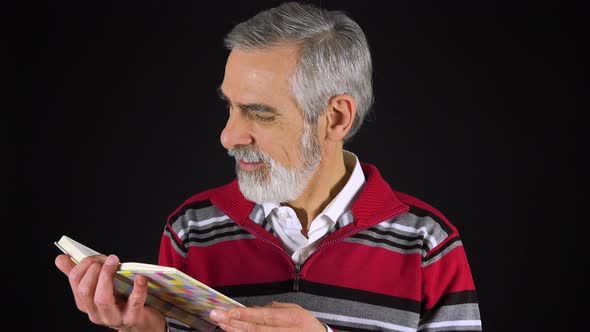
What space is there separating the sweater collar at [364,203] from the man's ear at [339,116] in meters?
0.16

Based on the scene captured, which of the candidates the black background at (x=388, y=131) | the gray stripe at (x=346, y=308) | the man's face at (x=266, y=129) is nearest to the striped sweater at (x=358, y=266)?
the gray stripe at (x=346, y=308)

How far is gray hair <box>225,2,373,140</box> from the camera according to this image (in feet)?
6.07

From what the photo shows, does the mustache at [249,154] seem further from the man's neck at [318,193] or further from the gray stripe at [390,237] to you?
the gray stripe at [390,237]

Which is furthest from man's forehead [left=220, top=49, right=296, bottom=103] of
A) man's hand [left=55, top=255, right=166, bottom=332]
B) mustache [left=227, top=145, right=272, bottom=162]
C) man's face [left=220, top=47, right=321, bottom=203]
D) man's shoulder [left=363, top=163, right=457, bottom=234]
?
man's hand [left=55, top=255, right=166, bottom=332]

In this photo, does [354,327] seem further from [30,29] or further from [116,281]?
[30,29]

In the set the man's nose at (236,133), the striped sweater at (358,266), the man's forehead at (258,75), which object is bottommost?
the striped sweater at (358,266)

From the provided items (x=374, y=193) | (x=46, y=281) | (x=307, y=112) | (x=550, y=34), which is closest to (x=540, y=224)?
(x=550, y=34)

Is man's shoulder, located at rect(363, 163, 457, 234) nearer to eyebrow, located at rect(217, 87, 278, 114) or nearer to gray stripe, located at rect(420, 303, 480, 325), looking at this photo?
gray stripe, located at rect(420, 303, 480, 325)

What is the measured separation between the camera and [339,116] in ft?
6.47

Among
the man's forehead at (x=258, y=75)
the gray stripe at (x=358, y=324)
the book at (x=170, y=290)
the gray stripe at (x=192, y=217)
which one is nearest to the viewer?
the book at (x=170, y=290)

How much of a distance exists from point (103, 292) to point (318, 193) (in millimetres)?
655

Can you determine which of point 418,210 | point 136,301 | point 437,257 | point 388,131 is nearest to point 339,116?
point 418,210

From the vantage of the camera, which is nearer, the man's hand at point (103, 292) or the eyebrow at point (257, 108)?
the man's hand at point (103, 292)

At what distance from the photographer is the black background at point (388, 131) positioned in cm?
300
